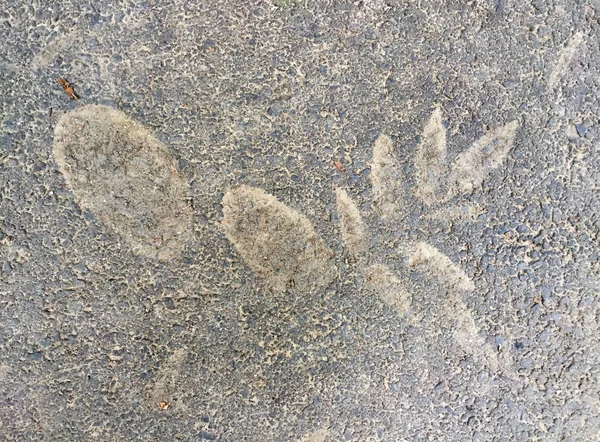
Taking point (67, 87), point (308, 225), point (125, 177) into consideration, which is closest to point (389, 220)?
point (308, 225)

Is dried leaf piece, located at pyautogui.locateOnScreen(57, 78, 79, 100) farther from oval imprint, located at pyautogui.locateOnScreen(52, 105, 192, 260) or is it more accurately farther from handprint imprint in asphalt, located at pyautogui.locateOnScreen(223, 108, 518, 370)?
handprint imprint in asphalt, located at pyautogui.locateOnScreen(223, 108, 518, 370)

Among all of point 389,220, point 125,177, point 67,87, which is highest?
point 67,87

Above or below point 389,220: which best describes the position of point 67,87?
above

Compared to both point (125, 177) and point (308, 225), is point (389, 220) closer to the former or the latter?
point (308, 225)

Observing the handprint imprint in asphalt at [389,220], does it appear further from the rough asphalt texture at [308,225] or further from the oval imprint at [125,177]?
the oval imprint at [125,177]

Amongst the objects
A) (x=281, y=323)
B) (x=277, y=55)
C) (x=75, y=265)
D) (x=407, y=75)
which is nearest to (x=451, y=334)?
(x=281, y=323)

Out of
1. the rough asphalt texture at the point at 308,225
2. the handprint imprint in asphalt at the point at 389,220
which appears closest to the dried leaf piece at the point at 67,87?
the rough asphalt texture at the point at 308,225

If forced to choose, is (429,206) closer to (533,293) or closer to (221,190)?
(533,293)

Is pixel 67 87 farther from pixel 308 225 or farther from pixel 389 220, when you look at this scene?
pixel 389 220
